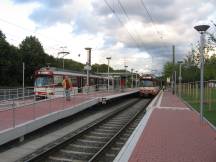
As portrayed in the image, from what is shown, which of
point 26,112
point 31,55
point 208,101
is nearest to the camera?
point 26,112

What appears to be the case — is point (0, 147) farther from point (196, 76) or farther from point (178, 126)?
point (196, 76)

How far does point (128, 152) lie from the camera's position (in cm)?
1121

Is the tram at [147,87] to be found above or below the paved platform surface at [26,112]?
above

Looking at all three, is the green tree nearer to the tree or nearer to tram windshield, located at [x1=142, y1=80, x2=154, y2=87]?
the tree

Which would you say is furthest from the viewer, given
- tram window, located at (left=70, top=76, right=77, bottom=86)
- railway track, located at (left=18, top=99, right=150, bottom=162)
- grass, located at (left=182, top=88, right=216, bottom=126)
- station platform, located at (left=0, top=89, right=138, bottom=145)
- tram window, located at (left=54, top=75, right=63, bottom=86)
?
tram window, located at (left=70, top=76, right=77, bottom=86)

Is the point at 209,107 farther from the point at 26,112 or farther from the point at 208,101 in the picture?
the point at 26,112

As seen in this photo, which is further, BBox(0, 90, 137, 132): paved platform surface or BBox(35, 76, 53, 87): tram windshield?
BBox(35, 76, 53, 87): tram windshield

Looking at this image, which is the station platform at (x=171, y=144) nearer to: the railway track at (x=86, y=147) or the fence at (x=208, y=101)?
the railway track at (x=86, y=147)

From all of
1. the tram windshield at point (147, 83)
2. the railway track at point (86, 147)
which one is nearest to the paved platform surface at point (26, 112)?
the railway track at point (86, 147)

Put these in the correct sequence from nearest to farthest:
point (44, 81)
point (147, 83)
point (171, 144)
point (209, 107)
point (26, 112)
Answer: point (171, 144)
point (26, 112)
point (209, 107)
point (44, 81)
point (147, 83)

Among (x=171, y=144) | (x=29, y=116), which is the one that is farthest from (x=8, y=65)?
(x=171, y=144)

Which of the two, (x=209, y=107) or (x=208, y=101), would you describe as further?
(x=208, y=101)

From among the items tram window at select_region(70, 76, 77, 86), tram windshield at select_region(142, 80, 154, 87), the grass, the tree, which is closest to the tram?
tram windshield at select_region(142, 80, 154, 87)

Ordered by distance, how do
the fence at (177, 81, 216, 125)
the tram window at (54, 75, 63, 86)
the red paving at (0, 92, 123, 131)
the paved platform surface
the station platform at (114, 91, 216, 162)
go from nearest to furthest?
1. the station platform at (114, 91, 216, 162)
2. the paved platform surface
3. the red paving at (0, 92, 123, 131)
4. the fence at (177, 81, 216, 125)
5. the tram window at (54, 75, 63, 86)
